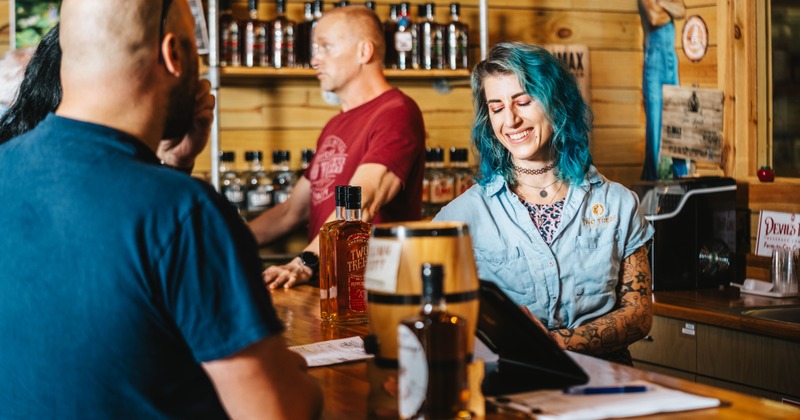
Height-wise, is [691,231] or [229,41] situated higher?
[229,41]

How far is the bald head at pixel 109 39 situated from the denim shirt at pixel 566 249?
3.46ft

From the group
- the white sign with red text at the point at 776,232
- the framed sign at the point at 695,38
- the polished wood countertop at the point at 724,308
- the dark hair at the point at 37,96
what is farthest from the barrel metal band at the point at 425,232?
the framed sign at the point at 695,38

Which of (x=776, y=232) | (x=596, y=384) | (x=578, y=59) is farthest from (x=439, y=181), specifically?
(x=596, y=384)

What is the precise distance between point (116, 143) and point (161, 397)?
282mm

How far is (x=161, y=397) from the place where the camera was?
1017 mm

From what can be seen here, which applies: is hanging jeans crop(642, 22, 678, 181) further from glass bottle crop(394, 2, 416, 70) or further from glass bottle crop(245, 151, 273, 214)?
glass bottle crop(245, 151, 273, 214)

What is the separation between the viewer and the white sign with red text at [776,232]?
125 inches

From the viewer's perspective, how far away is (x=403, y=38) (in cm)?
379

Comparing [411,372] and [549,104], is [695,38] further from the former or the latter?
[411,372]

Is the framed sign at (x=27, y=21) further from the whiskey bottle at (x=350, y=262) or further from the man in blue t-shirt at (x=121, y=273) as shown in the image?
the man in blue t-shirt at (x=121, y=273)

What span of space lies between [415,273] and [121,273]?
0.31 meters

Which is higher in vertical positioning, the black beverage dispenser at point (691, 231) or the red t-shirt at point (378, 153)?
the red t-shirt at point (378, 153)

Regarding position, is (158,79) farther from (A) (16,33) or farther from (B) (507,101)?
(A) (16,33)

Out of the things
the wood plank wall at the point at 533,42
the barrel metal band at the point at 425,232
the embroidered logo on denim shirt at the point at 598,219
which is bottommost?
the embroidered logo on denim shirt at the point at 598,219
